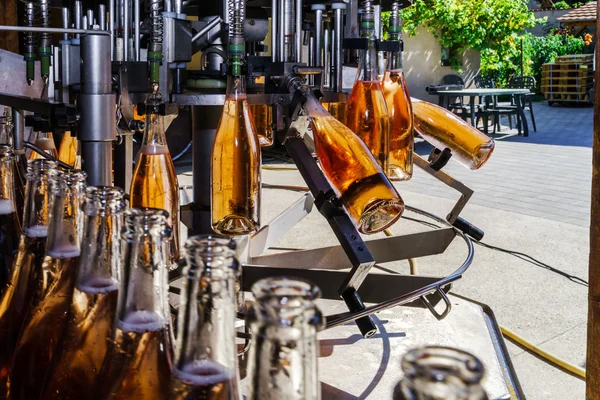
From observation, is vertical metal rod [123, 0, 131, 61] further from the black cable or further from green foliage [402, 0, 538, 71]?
green foliage [402, 0, 538, 71]

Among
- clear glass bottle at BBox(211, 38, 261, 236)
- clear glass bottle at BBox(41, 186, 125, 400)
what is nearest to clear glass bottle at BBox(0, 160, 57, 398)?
clear glass bottle at BBox(41, 186, 125, 400)

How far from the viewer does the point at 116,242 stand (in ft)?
1.74

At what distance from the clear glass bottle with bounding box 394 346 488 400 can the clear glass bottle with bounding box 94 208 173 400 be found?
207 mm

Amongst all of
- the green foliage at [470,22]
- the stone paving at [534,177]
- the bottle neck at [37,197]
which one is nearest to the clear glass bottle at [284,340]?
the bottle neck at [37,197]

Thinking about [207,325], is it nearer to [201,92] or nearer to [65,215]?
[65,215]

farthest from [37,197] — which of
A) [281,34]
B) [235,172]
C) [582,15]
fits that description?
[582,15]

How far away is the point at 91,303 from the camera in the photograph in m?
0.56

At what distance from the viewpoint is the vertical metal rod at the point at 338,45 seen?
51.3 inches

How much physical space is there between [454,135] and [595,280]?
0.41 meters

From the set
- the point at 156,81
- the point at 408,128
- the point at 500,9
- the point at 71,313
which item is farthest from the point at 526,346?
the point at 500,9

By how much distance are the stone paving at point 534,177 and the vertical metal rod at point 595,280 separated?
11.6 ft

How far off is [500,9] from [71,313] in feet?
39.9

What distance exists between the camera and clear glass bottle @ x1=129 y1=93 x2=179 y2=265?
3.11 ft

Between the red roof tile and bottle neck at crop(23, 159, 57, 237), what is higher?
the red roof tile
